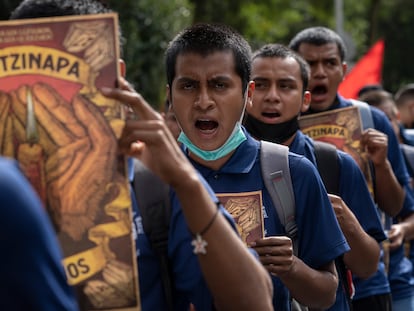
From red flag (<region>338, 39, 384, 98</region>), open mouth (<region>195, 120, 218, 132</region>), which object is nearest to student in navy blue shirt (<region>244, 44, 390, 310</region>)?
open mouth (<region>195, 120, 218, 132</region>)

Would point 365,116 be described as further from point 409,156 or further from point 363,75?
point 363,75

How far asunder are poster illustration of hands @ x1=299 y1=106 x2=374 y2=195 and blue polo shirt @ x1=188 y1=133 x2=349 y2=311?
179 centimetres

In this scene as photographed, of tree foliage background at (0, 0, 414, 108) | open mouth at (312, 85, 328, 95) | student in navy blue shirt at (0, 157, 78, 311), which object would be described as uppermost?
student in navy blue shirt at (0, 157, 78, 311)

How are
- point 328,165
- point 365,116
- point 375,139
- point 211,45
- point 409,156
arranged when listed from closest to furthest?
point 211,45 < point 328,165 < point 375,139 < point 365,116 < point 409,156

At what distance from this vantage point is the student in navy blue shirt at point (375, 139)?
5.56 meters

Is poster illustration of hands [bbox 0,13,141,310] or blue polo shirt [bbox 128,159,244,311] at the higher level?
poster illustration of hands [bbox 0,13,141,310]

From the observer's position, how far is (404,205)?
6.39 metres

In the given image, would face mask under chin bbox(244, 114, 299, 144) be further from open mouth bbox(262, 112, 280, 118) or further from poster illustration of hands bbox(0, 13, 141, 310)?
poster illustration of hands bbox(0, 13, 141, 310)

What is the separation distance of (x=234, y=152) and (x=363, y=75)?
275 inches

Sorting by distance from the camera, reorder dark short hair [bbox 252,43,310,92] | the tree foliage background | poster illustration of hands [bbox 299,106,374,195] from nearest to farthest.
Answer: dark short hair [bbox 252,43,310,92] < poster illustration of hands [bbox 299,106,374,195] < the tree foliage background

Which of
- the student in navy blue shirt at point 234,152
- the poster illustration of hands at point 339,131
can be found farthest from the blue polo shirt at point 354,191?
the student in navy blue shirt at point 234,152

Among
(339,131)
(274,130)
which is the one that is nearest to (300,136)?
(274,130)

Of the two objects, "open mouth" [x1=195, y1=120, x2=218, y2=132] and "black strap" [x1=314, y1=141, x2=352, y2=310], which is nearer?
"open mouth" [x1=195, y1=120, x2=218, y2=132]

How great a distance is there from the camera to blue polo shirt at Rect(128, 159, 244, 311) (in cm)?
293
